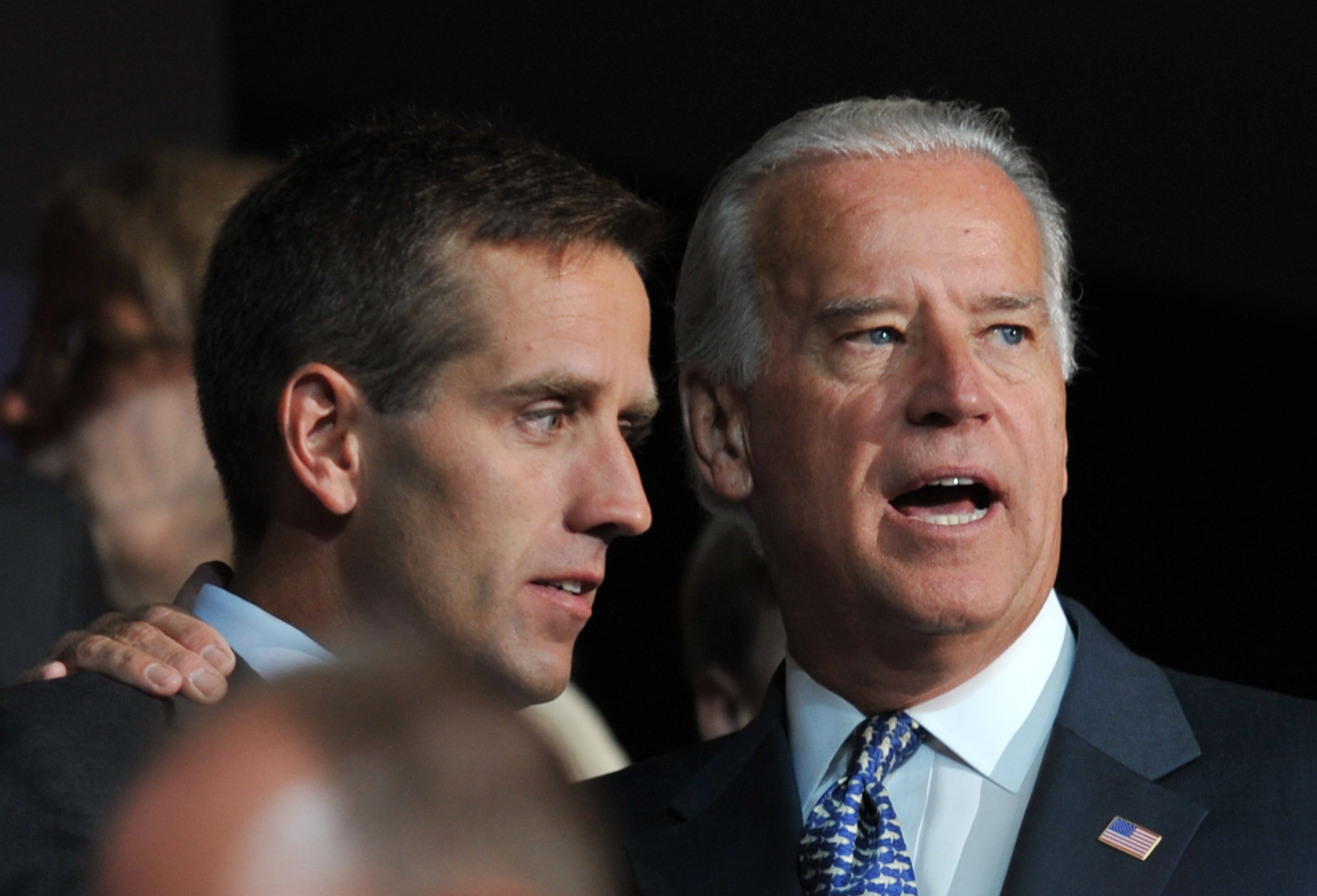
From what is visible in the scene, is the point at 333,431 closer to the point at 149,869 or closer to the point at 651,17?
the point at 149,869

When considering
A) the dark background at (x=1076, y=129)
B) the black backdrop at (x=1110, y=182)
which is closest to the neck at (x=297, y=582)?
the dark background at (x=1076, y=129)

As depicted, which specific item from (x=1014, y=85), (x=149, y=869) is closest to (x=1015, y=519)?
(x=149, y=869)

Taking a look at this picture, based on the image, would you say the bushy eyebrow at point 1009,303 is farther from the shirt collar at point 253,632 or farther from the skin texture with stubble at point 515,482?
the shirt collar at point 253,632

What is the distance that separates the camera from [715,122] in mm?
4750

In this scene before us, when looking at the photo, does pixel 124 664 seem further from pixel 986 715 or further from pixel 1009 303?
pixel 1009 303

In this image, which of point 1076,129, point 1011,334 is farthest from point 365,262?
point 1076,129

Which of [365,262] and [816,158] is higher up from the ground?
[816,158]

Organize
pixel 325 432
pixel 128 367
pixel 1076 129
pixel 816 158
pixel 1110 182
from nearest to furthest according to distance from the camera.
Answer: pixel 325 432 → pixel 816 158 → pixel 128 367 → pixel 1076 129 → pixel 1110 182

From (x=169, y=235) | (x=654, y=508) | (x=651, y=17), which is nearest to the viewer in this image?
(x=169, y=235)

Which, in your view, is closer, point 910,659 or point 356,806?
point 356,806

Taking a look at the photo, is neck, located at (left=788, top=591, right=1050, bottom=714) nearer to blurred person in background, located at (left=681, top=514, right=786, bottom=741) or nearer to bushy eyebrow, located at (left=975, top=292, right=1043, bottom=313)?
bushy eyebrow, located at (left=975, top=292, right=1043, bottom=313)

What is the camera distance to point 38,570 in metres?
2.47

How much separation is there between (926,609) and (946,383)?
27 cm

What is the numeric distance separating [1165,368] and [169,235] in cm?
290
